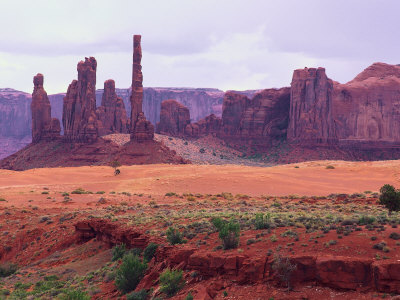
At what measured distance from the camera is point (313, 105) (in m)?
107

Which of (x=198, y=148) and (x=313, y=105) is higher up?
(x=313, y=105)

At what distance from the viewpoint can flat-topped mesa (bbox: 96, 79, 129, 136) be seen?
379 ft

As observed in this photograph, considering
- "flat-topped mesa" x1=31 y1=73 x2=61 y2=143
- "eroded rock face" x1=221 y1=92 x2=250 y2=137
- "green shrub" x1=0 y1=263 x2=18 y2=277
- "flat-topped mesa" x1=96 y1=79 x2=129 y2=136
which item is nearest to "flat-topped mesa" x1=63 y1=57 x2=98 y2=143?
"flat-topped mesa" x1=31 y1=73 x2=61 y2=143

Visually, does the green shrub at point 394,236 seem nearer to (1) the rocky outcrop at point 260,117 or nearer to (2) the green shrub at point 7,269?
(2) the green shrub at point 7,269

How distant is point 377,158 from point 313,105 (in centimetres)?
2045

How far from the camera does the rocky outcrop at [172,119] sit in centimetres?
12075

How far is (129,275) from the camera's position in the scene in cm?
1434

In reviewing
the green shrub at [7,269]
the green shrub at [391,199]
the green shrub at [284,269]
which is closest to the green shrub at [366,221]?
the green shrub at [391,199]

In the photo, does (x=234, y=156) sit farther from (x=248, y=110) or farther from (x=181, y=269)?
(x=181, y=269)

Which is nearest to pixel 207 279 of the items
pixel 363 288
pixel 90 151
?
pixel 363 288

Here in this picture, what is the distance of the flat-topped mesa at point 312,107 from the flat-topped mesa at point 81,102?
161ft

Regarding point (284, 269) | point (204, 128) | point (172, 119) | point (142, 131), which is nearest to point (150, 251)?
point (284, 269)

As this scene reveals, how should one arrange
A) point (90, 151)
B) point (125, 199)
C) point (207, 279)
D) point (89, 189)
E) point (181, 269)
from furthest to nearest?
point (90, 151) → point (89, 189) → point (125, 199) → point (181, 269) → point (207, 279)

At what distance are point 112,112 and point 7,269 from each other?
9886 centimetres
